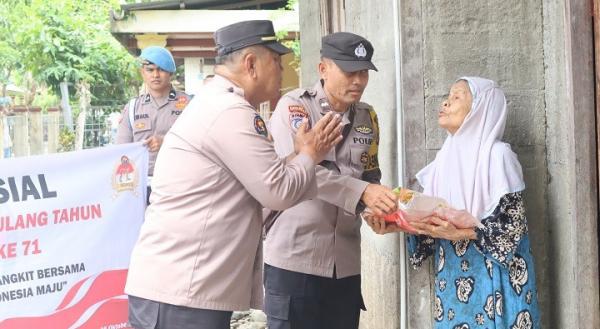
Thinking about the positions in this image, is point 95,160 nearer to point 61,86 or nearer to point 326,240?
point 326,240

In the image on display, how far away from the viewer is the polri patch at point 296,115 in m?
2.99

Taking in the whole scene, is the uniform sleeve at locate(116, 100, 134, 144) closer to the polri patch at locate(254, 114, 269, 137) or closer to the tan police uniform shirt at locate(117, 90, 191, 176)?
the tan police uniform shirt at locate(117, 90, 191, 176)

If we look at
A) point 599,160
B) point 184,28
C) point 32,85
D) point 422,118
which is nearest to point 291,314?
point 422,118

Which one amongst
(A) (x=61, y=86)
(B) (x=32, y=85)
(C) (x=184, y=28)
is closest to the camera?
(C) (x=184, y=28)

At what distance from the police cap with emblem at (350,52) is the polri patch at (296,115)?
0.87 feet

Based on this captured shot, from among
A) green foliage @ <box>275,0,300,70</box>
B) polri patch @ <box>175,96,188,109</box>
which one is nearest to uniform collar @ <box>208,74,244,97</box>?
polri patch @ <box>175,96,188,109</box>

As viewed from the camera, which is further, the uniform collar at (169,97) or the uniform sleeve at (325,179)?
the uniform collar at (169,97)

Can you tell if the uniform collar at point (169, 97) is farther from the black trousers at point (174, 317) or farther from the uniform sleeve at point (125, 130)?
the black trousers at point (174, 317)

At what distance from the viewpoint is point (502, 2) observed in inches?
129

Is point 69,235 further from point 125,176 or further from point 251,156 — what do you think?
point 251,156

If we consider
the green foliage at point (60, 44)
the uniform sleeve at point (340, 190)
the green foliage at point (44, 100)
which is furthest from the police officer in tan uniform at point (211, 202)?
the green foliage at point (44, 100)

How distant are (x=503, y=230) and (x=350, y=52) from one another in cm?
103

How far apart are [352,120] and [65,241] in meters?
1.87

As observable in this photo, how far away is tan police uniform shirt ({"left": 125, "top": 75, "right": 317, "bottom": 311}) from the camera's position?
2236 mm
